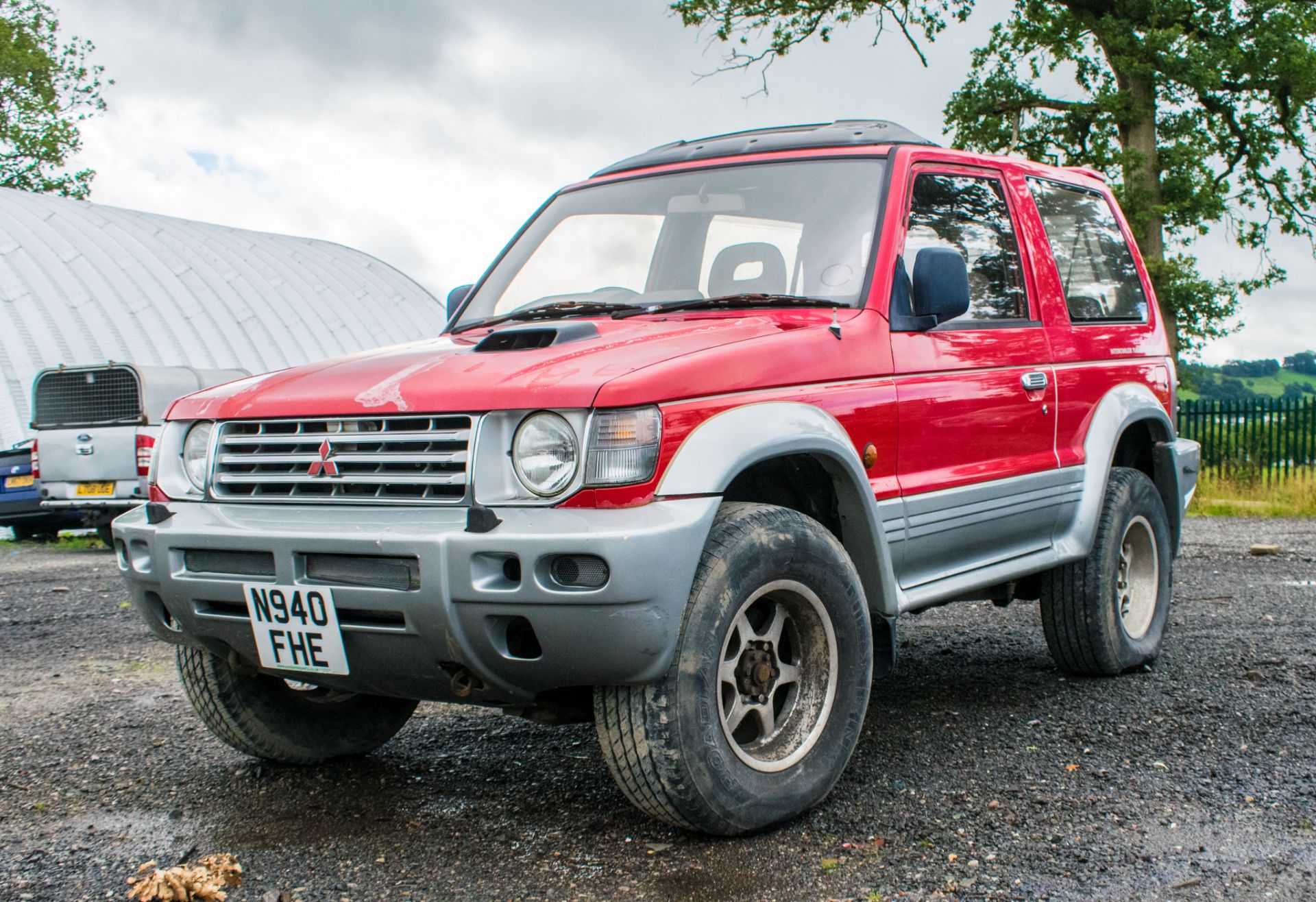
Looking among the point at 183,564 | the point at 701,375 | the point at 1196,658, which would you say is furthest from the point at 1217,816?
the point at 183,564

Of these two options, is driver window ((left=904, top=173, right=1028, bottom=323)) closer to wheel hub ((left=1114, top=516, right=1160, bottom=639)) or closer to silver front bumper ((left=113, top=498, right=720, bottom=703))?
wheel hub ((left=1114, top=516, right=1160, bottom=639))

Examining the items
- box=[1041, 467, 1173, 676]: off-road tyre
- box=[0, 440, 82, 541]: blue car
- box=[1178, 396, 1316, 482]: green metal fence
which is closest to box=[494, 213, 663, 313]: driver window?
box=[1041, 467, 1173, 676]: off-road tyre

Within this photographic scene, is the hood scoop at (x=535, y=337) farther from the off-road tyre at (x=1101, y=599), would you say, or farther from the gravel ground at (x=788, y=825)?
the off-road tyre at (x=1101, y=599)

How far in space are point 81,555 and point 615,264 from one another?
11078 mm

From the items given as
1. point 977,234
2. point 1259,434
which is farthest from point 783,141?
point 1259,434

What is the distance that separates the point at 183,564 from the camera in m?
3.44

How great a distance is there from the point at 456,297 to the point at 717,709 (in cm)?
251

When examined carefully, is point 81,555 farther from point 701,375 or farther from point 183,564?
point 701,375

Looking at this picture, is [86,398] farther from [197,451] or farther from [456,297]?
[197,451]

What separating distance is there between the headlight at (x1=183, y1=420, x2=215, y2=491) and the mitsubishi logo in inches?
18.5

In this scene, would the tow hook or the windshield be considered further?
the windshield

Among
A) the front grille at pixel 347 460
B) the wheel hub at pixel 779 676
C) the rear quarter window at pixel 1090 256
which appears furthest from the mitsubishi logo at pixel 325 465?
the rear quarter window at pixel 1090 256

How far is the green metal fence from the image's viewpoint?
18.8 m

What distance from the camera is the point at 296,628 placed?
10.7 ft
